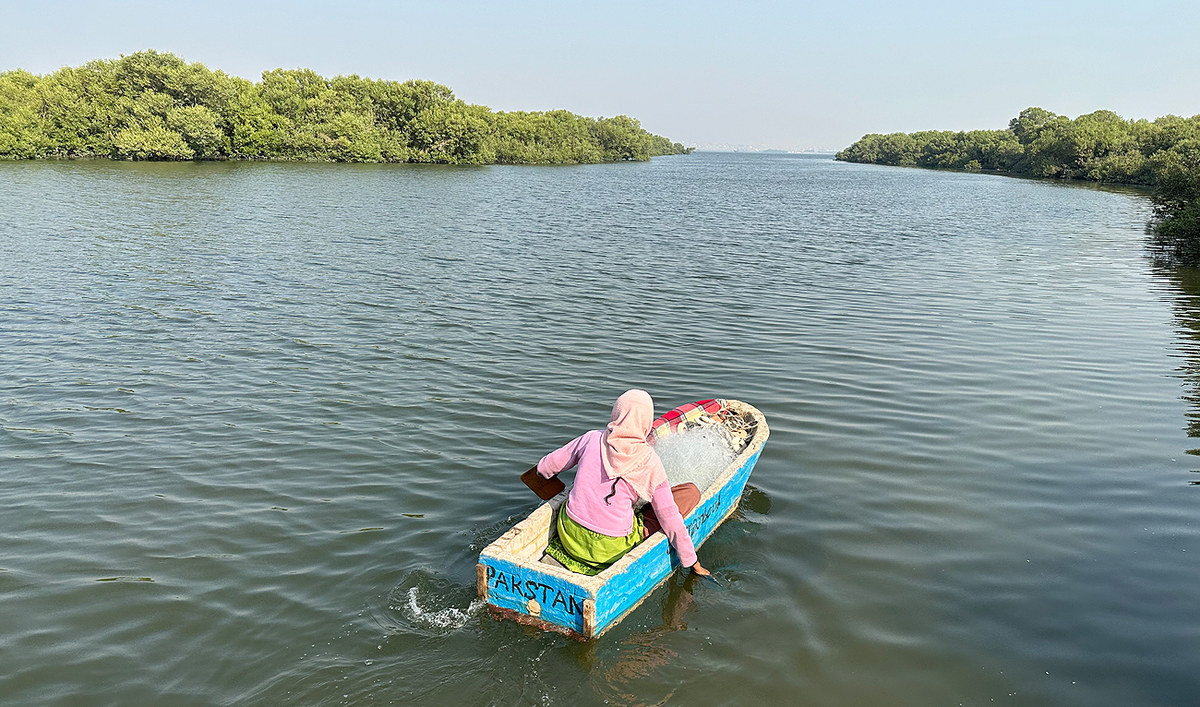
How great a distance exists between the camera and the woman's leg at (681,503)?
7020 millimetres

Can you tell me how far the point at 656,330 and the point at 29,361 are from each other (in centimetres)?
1179

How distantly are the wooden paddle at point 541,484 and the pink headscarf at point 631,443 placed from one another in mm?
1110

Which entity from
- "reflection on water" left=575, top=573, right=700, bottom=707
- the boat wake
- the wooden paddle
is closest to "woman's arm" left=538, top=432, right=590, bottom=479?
the wooden paddle

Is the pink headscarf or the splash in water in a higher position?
the pink headscarf

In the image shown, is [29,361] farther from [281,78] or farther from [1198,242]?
[281,78]

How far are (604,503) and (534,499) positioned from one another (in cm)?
240

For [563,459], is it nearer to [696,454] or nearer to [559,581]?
[559,581]

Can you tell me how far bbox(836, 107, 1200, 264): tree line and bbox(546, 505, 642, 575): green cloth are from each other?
30197 millimetres

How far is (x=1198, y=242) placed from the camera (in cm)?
2689

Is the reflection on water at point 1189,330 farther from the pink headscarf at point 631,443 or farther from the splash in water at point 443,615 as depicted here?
the splash in water at point 443,615

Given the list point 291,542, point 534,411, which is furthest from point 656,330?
point 291,542

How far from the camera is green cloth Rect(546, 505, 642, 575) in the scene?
6.39 meters

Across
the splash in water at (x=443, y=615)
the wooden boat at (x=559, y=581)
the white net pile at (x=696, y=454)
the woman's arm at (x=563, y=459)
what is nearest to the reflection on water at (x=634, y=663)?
the wooden boat at (x=559, y=581)

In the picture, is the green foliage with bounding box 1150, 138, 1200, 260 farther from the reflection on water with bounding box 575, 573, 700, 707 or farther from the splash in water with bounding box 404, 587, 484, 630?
the splash in water with bounding box 404, 587, 484, 630
